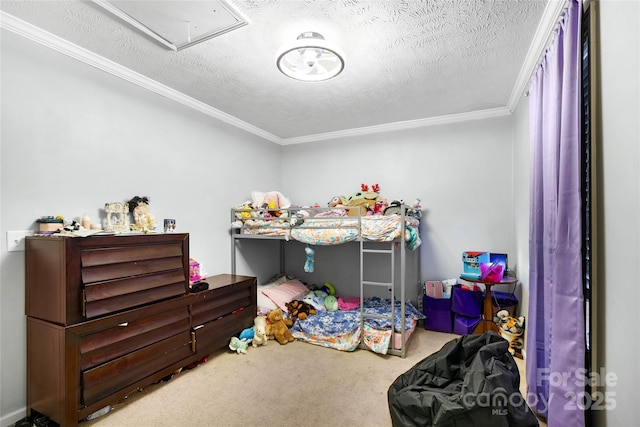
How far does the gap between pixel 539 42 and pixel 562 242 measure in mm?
1445

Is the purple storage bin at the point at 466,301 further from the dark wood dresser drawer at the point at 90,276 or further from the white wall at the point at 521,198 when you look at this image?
the dark wood dresser drawer at the point at 90,276

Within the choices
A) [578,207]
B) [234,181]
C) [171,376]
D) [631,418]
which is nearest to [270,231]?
[234,181]

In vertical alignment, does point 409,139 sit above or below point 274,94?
below

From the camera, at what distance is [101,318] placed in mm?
1937

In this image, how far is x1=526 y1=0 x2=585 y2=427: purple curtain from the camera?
1403 mm

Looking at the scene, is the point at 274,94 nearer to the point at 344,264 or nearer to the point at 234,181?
the point at 234,181

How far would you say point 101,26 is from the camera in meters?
1.94

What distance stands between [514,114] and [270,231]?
10.0 ft

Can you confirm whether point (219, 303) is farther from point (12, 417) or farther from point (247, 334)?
point (12, 417)

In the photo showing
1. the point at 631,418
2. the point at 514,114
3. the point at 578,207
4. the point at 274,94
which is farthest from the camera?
the point at 514,114

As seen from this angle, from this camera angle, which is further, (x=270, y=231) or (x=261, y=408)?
(x=270, y=231)

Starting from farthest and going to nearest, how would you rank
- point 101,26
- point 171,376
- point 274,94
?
1. point 274,94
2. point 171,376
3. point 101,26

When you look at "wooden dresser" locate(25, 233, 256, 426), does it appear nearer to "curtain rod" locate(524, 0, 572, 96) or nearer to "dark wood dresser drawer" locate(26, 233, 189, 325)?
"dark wood dresser drawer" locate(26, 233, 189, 325)

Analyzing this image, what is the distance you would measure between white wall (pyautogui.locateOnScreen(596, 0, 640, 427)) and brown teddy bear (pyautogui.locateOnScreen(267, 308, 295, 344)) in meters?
2.46
